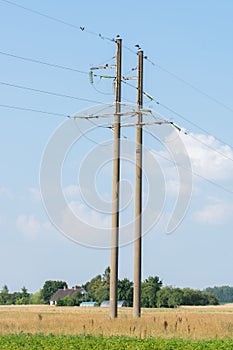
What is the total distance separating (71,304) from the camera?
104688 millimetres

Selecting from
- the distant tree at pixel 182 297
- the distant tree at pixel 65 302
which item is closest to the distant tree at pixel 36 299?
the distant tree at pixel 65 302

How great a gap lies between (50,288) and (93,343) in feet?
442

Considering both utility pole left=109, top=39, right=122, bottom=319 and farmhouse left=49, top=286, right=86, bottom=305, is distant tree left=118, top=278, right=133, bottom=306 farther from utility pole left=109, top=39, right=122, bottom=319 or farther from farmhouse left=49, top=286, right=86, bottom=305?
utility pole left=109, top=39, right=122, bottom=319

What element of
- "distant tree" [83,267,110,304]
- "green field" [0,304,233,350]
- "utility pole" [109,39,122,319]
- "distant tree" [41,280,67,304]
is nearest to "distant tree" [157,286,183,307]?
"distant tree" [83,267,110,304]

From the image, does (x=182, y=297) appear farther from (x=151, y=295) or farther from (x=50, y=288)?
(x=50, y=288)

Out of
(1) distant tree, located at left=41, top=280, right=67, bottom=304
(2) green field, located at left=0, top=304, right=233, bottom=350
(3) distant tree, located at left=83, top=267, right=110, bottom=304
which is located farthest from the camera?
(1) distant tree, located at left=41, top=280, right=67, bottom=304

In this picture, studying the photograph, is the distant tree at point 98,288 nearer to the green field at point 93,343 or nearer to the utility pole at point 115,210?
the utility pole at point 115,210

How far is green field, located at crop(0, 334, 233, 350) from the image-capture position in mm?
20750

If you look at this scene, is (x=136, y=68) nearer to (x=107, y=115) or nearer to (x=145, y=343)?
(x=107, y=115)

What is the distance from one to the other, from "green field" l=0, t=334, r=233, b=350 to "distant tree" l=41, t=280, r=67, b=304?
125784 millimetres

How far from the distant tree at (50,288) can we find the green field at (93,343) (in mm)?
125784

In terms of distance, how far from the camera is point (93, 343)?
2164 centimetres

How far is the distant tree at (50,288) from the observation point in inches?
5901

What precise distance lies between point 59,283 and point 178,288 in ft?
190
